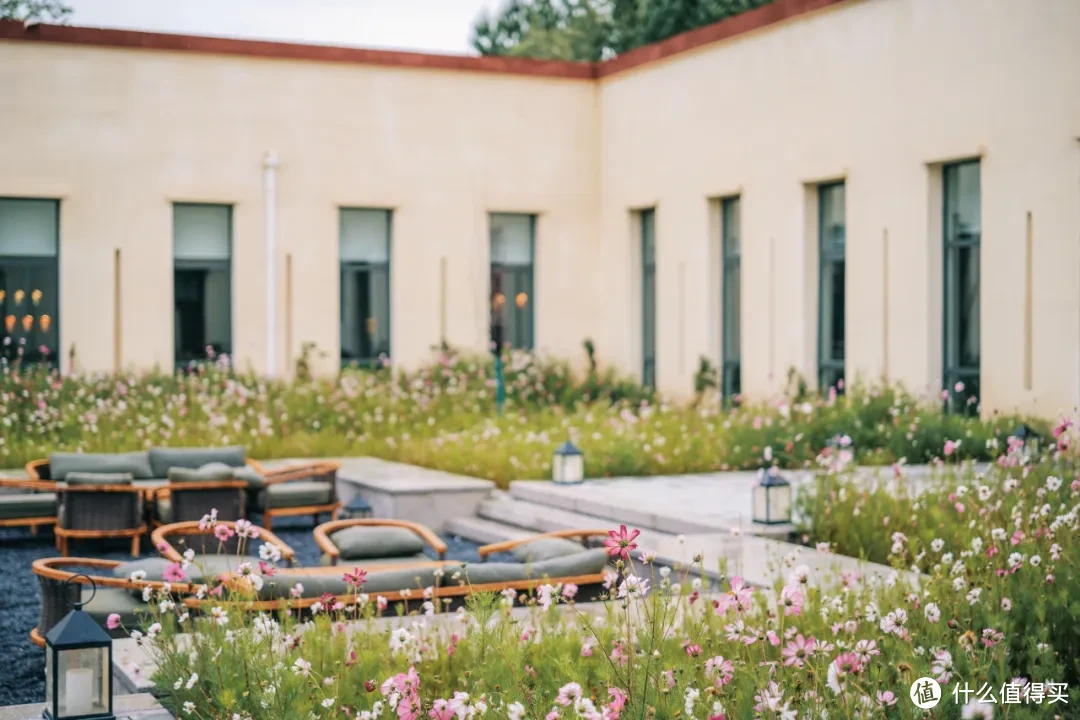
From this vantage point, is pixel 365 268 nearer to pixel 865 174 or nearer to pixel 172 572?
pixel 865 174

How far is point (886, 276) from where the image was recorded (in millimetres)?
15258

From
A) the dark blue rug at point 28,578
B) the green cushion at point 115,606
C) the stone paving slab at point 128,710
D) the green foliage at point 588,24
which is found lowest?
the dark blue rug at point 28,578

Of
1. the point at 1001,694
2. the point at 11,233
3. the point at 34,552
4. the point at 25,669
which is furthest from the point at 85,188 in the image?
the point at 1001,694

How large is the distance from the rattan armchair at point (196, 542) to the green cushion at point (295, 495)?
1382 millimetres

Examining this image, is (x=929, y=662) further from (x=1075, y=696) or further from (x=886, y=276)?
(x=886, y=276)

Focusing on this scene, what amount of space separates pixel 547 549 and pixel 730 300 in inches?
420

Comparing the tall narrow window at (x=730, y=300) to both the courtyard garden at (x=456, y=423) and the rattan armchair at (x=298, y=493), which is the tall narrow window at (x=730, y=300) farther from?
the rattan armchair at (x=298, y=493)

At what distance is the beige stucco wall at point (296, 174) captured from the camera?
59.2 feet

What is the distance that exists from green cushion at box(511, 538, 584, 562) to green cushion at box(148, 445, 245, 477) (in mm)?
4687

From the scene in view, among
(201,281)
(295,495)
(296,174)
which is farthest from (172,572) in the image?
(296,174)

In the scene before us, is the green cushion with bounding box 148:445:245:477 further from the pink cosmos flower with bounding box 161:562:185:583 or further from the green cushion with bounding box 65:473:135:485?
the pink cosmos flower with bounding box 161:562:185:583

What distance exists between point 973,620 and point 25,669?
14.8ft

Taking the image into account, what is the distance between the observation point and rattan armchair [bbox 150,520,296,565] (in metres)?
7.77

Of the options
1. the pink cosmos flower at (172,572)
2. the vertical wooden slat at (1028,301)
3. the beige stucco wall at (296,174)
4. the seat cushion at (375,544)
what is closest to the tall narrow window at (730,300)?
the beige stucco wall at (296,174)
